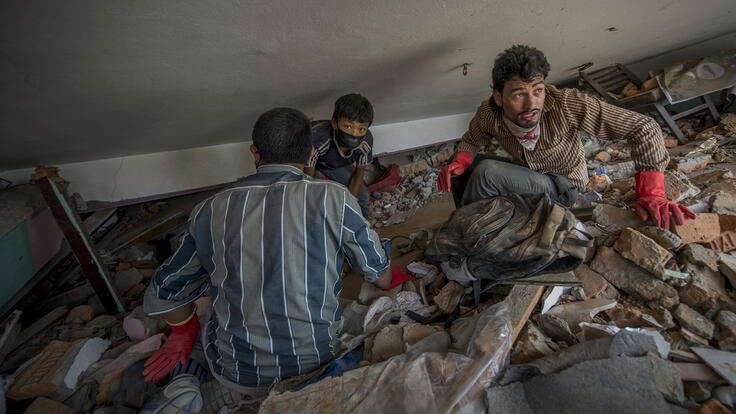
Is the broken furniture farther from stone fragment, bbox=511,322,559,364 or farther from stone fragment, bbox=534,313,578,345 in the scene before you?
stone fragment, bbox=511,322,559,364

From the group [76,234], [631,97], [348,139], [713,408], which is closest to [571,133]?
[713,408]

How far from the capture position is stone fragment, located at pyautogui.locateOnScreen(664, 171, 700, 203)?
1828 mm

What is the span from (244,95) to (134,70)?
731mm

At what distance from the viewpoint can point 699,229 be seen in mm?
1443

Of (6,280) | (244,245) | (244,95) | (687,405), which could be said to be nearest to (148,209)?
(6,280)

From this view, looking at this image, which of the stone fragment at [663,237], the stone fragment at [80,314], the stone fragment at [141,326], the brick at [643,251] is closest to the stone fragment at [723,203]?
the stone fragment at [663,237]

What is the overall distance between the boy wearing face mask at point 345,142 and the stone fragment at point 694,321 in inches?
86.1

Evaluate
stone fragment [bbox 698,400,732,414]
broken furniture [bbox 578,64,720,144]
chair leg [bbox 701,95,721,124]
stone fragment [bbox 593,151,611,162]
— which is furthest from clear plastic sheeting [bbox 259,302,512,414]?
chair leg [bbox 701,95,721,124]

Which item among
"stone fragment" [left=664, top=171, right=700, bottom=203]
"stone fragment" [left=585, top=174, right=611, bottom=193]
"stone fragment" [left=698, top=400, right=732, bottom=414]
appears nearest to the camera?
"stone fragment" [left=698, top=400, right=732, bottom=414]

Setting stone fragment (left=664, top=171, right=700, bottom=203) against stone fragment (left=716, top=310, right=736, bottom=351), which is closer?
stone fragment (left=716, top=310, right=736, bottom=351)

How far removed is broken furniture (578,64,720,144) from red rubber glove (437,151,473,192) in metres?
3.31

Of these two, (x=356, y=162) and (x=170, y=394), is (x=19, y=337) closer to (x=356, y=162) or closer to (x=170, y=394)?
(x=170, y=394)

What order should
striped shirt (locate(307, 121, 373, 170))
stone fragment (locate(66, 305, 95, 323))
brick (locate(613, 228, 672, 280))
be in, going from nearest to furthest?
brick (locate(613, 228, 672, 280)), stone fragment (locate(66, 305, 95, 323)), striped shirt (locate(307, 121, 373, 170))

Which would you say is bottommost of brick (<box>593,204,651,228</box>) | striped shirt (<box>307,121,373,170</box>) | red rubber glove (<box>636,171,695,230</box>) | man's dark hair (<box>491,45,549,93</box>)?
brick (<box>593,204,651,228</box>)
